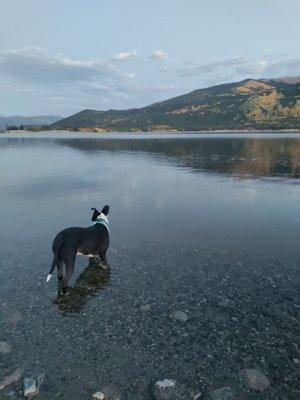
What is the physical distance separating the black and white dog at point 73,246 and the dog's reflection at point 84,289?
0.95 ft

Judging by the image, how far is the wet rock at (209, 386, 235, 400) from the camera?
6412 mm

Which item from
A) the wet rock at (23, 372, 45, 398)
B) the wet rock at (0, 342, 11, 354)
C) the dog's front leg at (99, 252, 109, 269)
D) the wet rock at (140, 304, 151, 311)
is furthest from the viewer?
the dog's front leg at (99, 252, 109, 269)

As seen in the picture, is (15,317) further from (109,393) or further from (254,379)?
(254,379)

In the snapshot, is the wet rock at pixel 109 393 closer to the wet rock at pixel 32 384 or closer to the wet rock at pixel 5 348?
the wet rock at pixel 32 384

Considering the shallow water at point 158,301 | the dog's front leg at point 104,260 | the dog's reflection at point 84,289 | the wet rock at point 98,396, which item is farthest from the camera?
the dog's front leg at point 104,260

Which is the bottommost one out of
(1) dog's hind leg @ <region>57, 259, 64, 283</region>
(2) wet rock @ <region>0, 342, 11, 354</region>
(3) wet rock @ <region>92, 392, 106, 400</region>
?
(3) wet rock @ <region>92, 392, 106, 400</region>

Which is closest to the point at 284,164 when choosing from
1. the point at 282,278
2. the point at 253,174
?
the point at 253,174

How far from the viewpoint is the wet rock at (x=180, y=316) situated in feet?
28.7

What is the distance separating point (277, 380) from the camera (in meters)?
6.80

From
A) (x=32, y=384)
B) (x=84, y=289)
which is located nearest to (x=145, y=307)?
(x=84, y=289)

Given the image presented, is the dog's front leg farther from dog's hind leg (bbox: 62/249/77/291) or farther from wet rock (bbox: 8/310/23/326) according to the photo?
wet rock (bbox: 8/310/23/326)

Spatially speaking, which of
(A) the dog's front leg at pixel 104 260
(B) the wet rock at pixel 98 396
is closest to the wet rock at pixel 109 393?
(B) the wet rock at pixel 98 396

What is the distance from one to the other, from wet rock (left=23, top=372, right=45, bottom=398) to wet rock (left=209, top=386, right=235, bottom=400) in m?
2.98

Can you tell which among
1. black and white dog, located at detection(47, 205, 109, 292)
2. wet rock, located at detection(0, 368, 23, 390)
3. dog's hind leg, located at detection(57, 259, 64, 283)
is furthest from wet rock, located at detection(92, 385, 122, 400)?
dog's hind leg, located at detection(57, 259, 64, 283)
